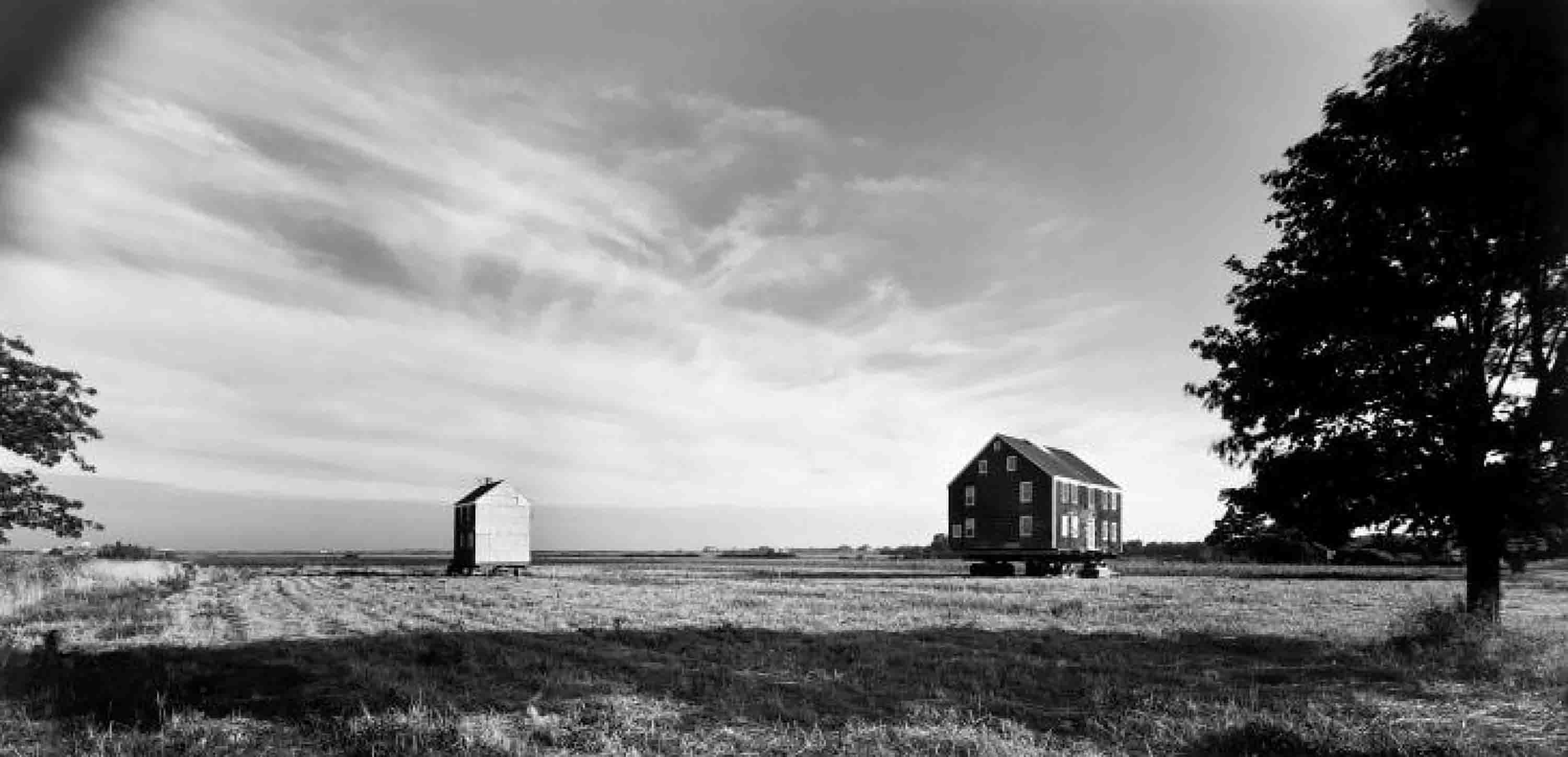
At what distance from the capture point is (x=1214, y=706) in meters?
11.1

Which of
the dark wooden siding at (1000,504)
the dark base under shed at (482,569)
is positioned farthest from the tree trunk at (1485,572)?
the dark base under shed at (482,569)

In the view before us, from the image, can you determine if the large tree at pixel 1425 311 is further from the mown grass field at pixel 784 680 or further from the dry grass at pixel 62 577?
the dry grass at pixel 62 577

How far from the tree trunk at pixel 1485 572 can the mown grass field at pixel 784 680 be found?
0.75m

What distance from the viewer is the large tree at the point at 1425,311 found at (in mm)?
16312

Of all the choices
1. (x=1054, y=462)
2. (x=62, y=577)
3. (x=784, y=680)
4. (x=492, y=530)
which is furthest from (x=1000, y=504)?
(x=784, y=680)

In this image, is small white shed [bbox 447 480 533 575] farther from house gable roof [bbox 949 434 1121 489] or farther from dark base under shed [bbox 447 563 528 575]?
house gable roof [bbox 949 434 1121 489]

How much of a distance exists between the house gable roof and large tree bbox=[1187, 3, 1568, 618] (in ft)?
154

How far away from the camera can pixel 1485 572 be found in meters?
17.8

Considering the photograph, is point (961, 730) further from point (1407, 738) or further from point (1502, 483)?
point (1502, 483)

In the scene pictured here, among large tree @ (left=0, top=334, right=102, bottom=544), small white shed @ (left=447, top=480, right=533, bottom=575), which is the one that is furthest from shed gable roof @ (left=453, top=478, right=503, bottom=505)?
large tree @ (left=0, top=334, right=102, bottom=544)

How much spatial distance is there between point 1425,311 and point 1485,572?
16.4ft

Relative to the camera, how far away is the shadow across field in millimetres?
11234

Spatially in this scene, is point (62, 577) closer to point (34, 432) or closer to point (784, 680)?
point (34, 432)

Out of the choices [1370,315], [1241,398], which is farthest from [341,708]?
[1370,315]
